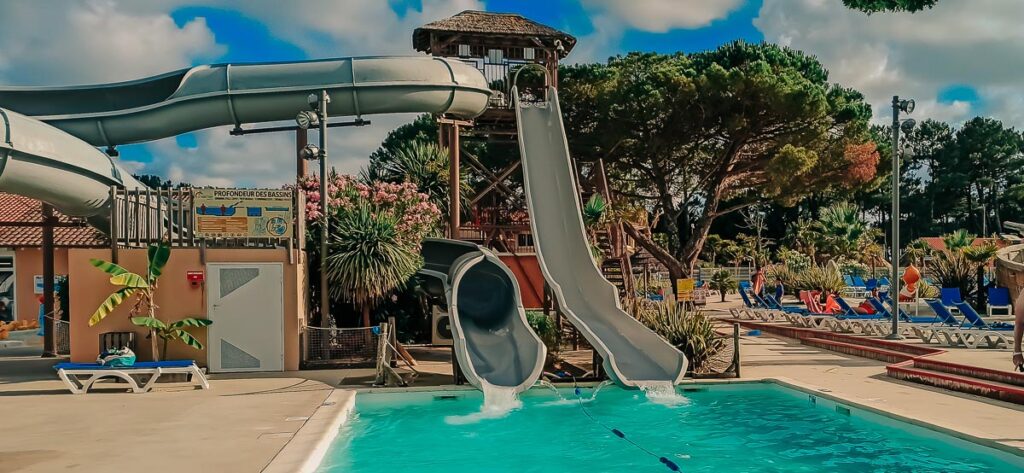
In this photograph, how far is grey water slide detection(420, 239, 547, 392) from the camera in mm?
11820

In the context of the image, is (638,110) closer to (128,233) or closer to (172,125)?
(172,125)

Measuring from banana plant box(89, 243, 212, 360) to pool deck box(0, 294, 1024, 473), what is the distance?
1017 mm

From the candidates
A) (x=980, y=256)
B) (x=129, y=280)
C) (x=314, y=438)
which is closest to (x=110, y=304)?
(x=129, y=280)

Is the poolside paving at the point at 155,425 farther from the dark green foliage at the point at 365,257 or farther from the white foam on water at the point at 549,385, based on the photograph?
the white foam on water at the point at 549,385

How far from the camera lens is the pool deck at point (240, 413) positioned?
725 cm

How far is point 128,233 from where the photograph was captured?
45.0 ft

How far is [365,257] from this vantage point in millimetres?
14508

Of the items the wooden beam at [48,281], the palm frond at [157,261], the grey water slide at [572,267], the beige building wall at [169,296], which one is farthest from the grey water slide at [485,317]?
the wooden beam at [48,281]

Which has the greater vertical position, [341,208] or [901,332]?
[341,208]

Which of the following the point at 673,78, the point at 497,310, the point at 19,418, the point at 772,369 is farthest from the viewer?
the point at 673,78

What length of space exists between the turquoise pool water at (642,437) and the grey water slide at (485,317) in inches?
19.8

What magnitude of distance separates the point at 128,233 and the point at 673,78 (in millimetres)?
21008

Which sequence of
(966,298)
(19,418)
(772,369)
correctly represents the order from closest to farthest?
1. (19,418)
2. (772,369)
3. (966,298)

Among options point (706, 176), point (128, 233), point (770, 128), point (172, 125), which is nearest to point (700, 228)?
point (706, 176)
